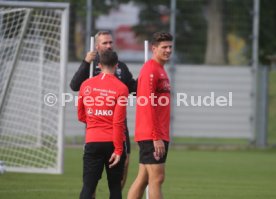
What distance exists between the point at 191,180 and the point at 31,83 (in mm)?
5888

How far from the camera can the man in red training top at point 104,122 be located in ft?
31.0

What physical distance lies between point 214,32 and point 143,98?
16.0 meters

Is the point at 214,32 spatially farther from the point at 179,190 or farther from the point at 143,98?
the point at 143,98

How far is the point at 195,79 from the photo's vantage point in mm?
25750

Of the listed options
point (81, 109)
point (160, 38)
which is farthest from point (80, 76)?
point (160, 38)

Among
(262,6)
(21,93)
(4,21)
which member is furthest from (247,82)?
(4,21)

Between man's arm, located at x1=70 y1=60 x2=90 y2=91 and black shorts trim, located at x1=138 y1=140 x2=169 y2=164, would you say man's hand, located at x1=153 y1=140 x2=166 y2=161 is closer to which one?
black shorts trim, located at x1=138 y1=140 x2=169 y2=164

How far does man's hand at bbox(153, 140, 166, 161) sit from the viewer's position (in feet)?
32.4

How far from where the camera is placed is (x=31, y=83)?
66.4ft

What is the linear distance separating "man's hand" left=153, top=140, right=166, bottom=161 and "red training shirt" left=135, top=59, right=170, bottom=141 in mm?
54

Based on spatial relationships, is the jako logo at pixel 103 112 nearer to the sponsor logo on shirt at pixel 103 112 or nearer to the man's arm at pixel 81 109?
the sponsor logo on shirt at pixel 103 112

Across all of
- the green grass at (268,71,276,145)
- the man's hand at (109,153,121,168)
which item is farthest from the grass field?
the green grass at (268,71,276,145)

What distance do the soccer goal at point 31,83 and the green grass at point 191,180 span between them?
0.75 meters

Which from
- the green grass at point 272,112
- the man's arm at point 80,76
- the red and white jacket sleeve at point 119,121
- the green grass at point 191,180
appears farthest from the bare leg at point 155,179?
the green grass at point 272,112
